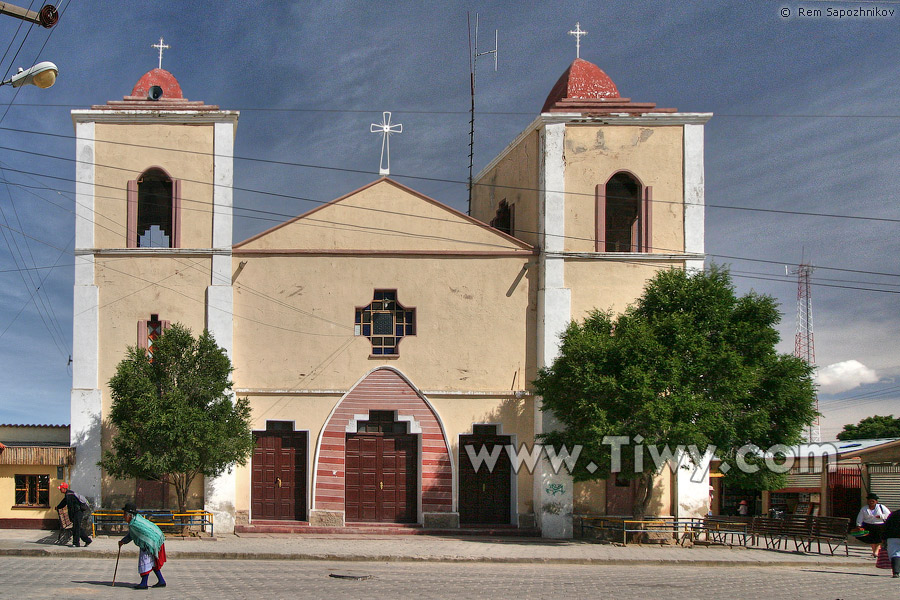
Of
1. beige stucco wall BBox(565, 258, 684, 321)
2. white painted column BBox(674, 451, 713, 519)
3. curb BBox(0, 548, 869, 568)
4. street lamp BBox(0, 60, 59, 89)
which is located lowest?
curb BBox(0, 548, 869, 568)

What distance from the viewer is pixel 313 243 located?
2292cm

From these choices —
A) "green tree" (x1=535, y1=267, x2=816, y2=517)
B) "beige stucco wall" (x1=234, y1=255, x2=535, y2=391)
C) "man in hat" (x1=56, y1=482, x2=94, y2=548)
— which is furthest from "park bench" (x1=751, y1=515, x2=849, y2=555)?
"man in hat" (x1=56, y1=482, x2=94, y2=548)

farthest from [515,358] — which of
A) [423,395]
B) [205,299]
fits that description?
[205,299]

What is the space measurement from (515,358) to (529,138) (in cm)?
588

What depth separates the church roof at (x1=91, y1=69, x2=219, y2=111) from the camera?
22969 millimetres

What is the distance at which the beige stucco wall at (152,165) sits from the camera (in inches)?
893

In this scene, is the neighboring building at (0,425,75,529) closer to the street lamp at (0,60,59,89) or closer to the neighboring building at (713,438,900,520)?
the street lamp at (0,60,59,89)

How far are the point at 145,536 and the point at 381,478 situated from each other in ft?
31.0

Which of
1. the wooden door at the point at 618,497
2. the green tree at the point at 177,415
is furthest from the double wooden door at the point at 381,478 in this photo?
the wooden door at the point at 618,497

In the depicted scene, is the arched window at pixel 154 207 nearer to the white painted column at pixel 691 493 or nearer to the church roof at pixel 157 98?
the church roof at pixel 157 98

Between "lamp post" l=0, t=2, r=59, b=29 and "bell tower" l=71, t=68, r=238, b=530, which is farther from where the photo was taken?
"bell tower" l=71, t=68, r=238, b=530

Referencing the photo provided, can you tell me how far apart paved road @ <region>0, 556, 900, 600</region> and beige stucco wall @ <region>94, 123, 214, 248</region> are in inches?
327

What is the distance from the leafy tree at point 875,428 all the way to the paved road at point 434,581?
142 ft

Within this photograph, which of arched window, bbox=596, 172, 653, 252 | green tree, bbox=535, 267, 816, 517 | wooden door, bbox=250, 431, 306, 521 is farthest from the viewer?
arched window, bbox=596, 172, 653, 252
